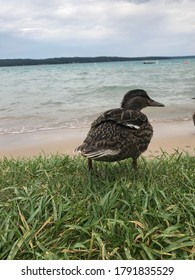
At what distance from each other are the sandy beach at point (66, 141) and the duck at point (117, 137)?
329 centimetres

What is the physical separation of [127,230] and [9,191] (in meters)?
1.45

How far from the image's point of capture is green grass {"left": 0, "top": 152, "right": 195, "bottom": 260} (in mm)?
2771

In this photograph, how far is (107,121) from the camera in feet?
12.7

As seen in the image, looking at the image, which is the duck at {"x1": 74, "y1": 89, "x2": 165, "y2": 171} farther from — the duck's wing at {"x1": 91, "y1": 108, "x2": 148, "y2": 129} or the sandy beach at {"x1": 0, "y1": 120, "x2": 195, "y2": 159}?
the sandy beach at {"x1": 0, "y1": 120, "x2": 195, "y2": 159}

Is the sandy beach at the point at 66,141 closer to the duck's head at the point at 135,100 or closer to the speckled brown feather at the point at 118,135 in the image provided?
the duck's head at the point at 135,100

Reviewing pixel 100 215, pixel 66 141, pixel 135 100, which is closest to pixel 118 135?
pixel 135 100

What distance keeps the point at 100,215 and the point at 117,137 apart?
32.5 inches

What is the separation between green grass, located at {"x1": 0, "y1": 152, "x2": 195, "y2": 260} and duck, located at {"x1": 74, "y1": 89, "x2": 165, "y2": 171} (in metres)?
0.30

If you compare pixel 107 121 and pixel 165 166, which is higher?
pixel 107 121

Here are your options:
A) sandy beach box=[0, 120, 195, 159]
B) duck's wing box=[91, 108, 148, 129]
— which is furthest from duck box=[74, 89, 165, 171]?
sandy beach box=[0, 120, 195, 159]

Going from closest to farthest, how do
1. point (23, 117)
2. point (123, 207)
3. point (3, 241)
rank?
point (3, 241) → point (123, 207) → point (23, 117)

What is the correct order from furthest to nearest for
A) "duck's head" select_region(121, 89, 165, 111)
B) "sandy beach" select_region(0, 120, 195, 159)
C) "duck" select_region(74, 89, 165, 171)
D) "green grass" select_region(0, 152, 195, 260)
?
"sandy beach" select_region(0, 120, 195, 159) → "duck's head" select_region(121, 89, 165, 111) → "duck" select_region(74, 89, 165, 171) → "green grass" select_region(0, 152, 195, 260)
